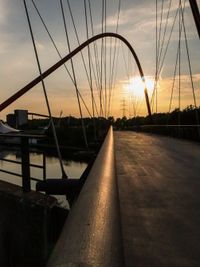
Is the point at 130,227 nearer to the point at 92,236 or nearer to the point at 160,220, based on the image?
the point at 160,220

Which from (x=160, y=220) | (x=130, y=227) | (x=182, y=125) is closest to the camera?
(x=130, y=227)

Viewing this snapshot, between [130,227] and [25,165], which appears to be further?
[25,165]

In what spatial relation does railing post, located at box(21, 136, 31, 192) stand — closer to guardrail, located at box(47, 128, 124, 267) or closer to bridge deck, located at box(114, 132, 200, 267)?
bridge deck, located at box(114, 132, 200, 267)

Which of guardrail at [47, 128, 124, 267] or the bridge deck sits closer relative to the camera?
guardrail at [47, 128, 124, 267]

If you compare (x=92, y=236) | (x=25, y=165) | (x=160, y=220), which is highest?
(x=92, y=236)

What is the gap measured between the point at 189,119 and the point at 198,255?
1065 inches

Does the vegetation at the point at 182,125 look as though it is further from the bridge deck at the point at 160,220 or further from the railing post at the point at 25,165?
the bridge deck at the point at 160,220

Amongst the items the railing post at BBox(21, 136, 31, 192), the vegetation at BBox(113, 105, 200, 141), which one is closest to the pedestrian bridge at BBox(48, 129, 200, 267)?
the railing post at BBox(21, 136, 31, 192)

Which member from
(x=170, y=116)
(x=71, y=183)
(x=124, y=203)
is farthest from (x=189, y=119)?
(x=124, y=203)

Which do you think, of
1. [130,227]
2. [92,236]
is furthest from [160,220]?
[92,236]

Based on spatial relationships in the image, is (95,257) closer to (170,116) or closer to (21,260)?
(21,260)

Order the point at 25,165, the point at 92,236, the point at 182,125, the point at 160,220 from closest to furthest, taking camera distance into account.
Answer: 1. the point at 92,236
2. the point at 160,220
3. the point at 25,165
4. the point at 182,125

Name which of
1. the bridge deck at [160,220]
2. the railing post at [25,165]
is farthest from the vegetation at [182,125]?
the bridge deck at [160,220]

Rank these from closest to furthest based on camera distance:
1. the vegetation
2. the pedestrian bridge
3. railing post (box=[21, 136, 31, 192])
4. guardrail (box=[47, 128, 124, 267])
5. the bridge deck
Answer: guardrail (box=[47, 128, 124, 267])
the pedestrian bridge
the bridge deck
railing post (box=[21, 136, 31, 192])
the vegetation
